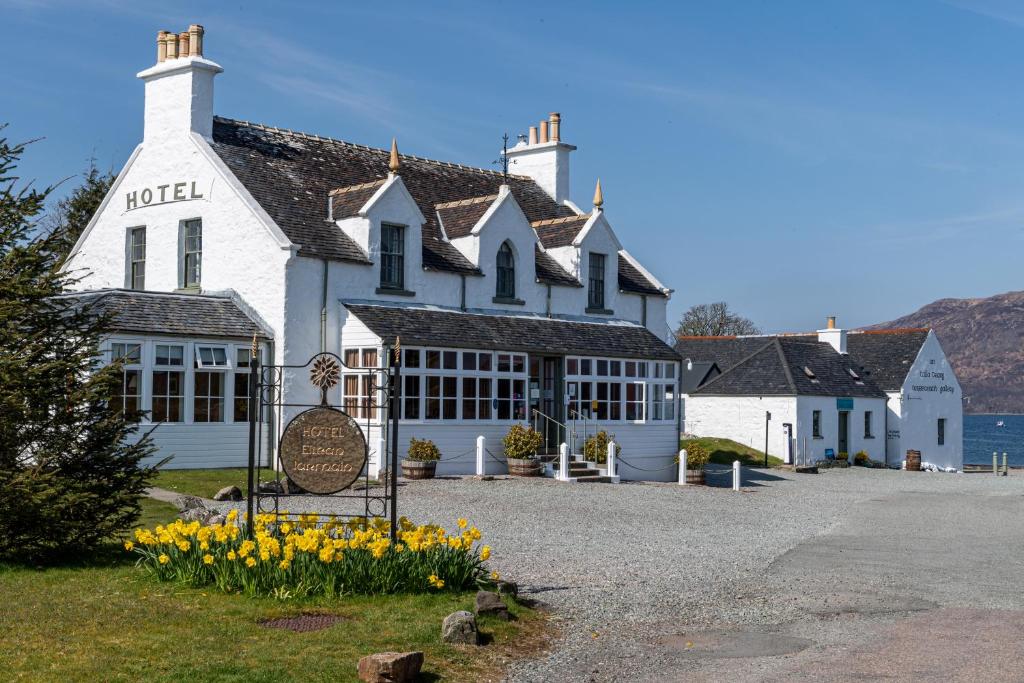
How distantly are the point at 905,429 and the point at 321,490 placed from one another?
134 ft

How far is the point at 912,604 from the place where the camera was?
1278 centimetres

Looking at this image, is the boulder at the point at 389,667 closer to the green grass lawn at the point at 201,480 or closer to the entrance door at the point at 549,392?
the green grass lawn at the point at 201,480

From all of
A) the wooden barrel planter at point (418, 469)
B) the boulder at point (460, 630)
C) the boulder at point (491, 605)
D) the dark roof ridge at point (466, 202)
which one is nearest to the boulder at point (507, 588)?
the boulder at point (491, 605)

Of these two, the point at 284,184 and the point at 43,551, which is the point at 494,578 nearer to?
the point at 43,551

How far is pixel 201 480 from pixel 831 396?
28681 mm

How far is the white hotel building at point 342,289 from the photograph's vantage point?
84.9 ft

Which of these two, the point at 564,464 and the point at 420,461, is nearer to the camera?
the point at 420,461

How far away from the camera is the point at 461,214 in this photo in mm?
31828

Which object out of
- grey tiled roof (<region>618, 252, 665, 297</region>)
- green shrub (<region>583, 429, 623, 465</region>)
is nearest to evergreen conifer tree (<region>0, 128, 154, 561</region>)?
green shrub (<region>583, 429, 623, 465</region>)

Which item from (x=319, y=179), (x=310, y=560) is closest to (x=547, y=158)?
(x=319, y=179)

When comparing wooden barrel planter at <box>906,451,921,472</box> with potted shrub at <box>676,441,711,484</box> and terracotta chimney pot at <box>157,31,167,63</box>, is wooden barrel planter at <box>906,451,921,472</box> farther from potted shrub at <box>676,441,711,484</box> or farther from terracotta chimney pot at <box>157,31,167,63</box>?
terracotta chimney pot at <box>157,31,167,63</box>

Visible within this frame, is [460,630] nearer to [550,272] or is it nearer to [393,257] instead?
[393,257]

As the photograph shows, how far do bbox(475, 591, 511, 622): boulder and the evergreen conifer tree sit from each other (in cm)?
423

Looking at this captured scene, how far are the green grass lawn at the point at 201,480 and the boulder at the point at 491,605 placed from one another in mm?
10644
